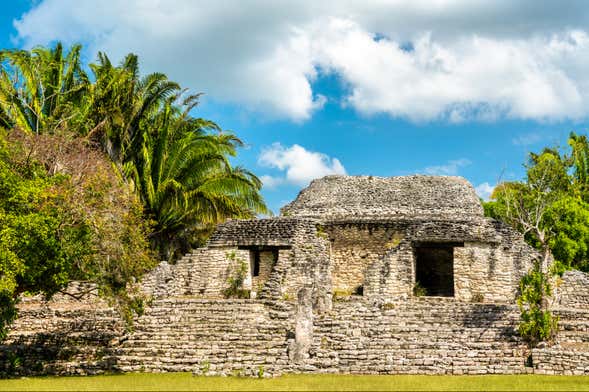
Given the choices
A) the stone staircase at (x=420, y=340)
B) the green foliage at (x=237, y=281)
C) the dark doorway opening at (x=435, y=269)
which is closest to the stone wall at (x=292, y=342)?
the stone staircase at (x=420, y=340)

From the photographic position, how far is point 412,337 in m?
13.6

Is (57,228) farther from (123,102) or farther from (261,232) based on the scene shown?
(123,102)

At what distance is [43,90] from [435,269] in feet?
45.6

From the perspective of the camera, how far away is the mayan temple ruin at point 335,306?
1273 centimetres

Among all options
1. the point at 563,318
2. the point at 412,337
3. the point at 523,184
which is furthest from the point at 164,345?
the point at 523,184

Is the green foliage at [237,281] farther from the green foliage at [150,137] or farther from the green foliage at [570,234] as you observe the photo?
the green foliage at [570,234]

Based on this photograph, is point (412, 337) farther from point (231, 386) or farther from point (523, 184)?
point (523, 184)

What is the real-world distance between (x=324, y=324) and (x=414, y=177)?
37.2ft

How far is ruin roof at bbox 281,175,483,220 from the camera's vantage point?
21.8 m

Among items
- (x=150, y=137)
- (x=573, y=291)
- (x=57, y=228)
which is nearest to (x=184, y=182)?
(x=150, y=137)

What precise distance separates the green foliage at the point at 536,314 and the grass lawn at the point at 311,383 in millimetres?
1669

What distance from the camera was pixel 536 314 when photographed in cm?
1327

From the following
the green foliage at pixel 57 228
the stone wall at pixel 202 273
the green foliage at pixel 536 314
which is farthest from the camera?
the stone wall at pixel 202 273

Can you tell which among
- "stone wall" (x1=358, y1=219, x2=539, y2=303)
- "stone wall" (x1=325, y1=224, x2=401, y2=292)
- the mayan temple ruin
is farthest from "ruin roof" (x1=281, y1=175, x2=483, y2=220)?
"stone wall" (x1=358, y1=219, x2=539, y2=303)
